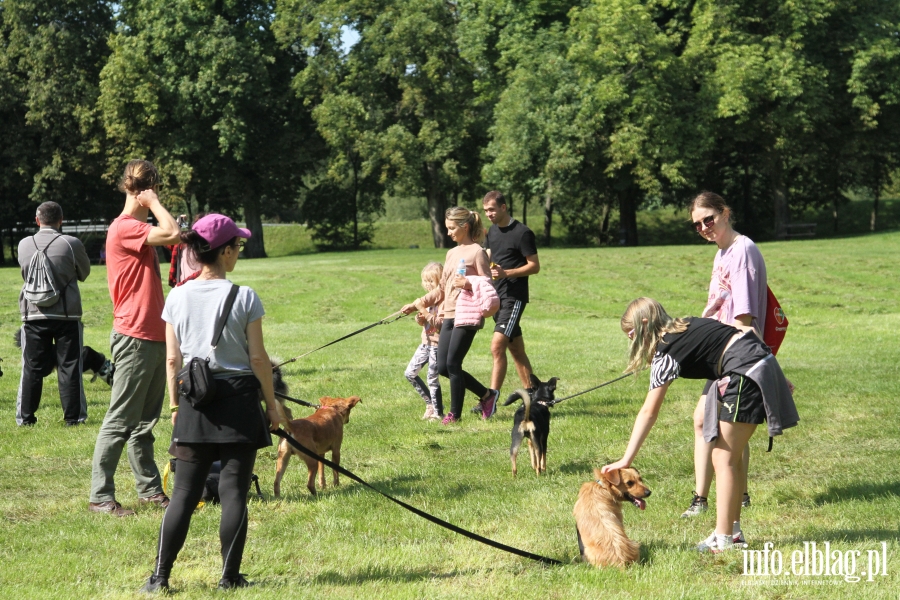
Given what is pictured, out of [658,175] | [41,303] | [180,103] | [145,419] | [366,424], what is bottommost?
[366,424]

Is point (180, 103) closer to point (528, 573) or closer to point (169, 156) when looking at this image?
point (169, 156)

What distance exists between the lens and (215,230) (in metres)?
4.30

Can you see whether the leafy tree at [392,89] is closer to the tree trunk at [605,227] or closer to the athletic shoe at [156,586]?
the tree trunk at [605,227]

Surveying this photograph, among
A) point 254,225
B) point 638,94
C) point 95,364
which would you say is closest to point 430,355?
point 95,364

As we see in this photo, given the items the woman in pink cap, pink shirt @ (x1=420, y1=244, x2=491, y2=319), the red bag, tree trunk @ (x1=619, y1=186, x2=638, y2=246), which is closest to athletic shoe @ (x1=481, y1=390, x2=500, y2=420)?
pink shirt @ (x1=420, y1=244, x2=491, y2=319)

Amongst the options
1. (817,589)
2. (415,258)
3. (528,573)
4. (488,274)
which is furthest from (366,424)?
(415,258)

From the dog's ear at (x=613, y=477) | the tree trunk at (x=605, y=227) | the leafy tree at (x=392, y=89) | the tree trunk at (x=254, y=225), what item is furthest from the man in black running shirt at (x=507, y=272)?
the tree trunk at (x=605, y=227)

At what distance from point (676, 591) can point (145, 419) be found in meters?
3.50

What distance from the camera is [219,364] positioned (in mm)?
4219

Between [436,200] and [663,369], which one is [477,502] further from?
[436,200]

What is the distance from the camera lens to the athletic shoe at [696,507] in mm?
5625

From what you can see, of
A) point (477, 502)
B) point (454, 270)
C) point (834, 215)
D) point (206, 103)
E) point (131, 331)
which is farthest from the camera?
point (834, 215)

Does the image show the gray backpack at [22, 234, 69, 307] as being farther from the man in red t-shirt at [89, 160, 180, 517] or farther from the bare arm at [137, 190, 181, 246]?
the bare arm at [137, 190, 181, 246]

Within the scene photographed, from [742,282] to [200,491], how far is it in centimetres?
322
